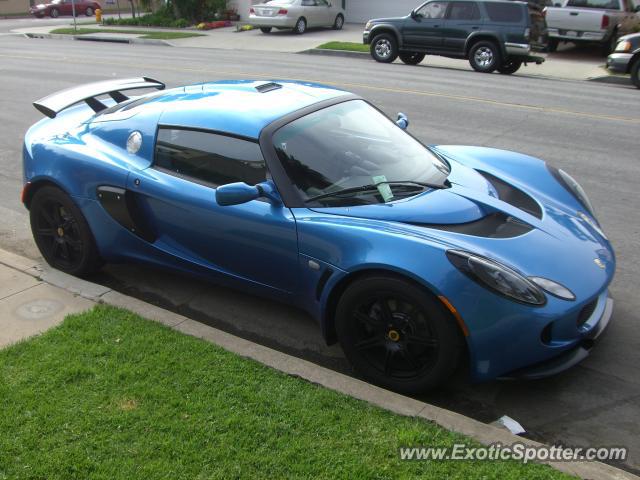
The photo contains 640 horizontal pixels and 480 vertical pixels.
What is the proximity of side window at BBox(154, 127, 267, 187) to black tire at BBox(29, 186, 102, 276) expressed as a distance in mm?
829

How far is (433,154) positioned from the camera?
4707 mm

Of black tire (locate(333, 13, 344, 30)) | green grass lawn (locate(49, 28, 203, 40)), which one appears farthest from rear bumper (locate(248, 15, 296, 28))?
black tire (locate(333, 13, 344, 30))

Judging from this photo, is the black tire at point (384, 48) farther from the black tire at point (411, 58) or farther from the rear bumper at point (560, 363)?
the rear bumper at point (560, 363)

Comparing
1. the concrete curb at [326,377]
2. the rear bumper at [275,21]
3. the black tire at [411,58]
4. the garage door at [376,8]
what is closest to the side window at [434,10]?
the black tire at [411,58]

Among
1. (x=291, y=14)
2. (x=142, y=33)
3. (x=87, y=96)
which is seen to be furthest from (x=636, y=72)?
(x=142, y=33)

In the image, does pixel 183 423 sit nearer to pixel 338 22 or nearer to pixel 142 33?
pixel 142 33

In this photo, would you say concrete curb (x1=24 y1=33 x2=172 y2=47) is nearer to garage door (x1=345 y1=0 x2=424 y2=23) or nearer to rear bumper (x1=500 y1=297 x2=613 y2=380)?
garage door (x1=345 y1=0 x2=424 y2=23)

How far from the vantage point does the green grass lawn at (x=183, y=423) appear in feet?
9.32

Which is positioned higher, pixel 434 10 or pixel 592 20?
pixel 434 10

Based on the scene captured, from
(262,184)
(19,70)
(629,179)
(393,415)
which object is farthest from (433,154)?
(19,70)

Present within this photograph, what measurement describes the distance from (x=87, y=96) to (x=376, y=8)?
93.1 ft

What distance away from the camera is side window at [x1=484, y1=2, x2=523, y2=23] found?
16531mm

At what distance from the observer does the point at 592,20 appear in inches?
759

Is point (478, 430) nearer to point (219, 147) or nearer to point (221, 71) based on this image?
point (219, 147)
